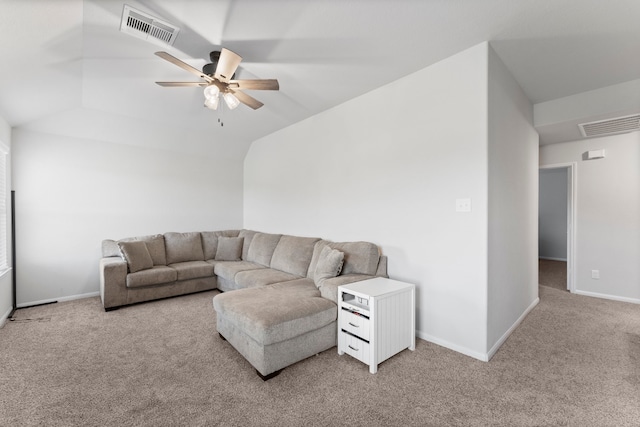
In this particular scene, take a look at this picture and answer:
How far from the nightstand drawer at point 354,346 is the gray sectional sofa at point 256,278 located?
0.11 meters

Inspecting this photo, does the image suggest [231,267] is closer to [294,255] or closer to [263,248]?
[263,248]

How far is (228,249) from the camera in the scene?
4.73 metres

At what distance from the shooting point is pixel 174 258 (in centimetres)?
445

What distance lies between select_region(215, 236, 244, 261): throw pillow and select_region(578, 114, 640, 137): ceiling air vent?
5119 millimetres

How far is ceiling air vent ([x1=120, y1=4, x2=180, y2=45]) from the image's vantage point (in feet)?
6.26

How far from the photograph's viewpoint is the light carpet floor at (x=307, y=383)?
1.70 meters

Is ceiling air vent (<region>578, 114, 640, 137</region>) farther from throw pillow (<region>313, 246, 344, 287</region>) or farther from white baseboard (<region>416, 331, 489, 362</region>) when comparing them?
throw pillow (<region>313, 246, 344, 287</region>)

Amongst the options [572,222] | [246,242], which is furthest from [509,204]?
[246,242]

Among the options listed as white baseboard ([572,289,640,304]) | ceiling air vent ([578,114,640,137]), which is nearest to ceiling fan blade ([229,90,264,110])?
ceiling air vent ([578,114,640,137])

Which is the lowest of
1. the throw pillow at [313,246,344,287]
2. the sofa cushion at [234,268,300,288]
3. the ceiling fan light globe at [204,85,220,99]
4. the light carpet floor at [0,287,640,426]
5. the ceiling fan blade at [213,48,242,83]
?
the light carpet floor at [0,287,640,426]

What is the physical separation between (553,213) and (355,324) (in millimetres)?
7771

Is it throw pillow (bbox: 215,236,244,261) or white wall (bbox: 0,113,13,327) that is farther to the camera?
throw pillow (bbox: 215,236,244,261)

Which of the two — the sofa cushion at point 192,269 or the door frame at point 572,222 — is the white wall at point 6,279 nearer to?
the sofa cushion at point 192,269

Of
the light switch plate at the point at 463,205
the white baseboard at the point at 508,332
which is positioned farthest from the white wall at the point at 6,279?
the white baseboard at the point at 508,332
